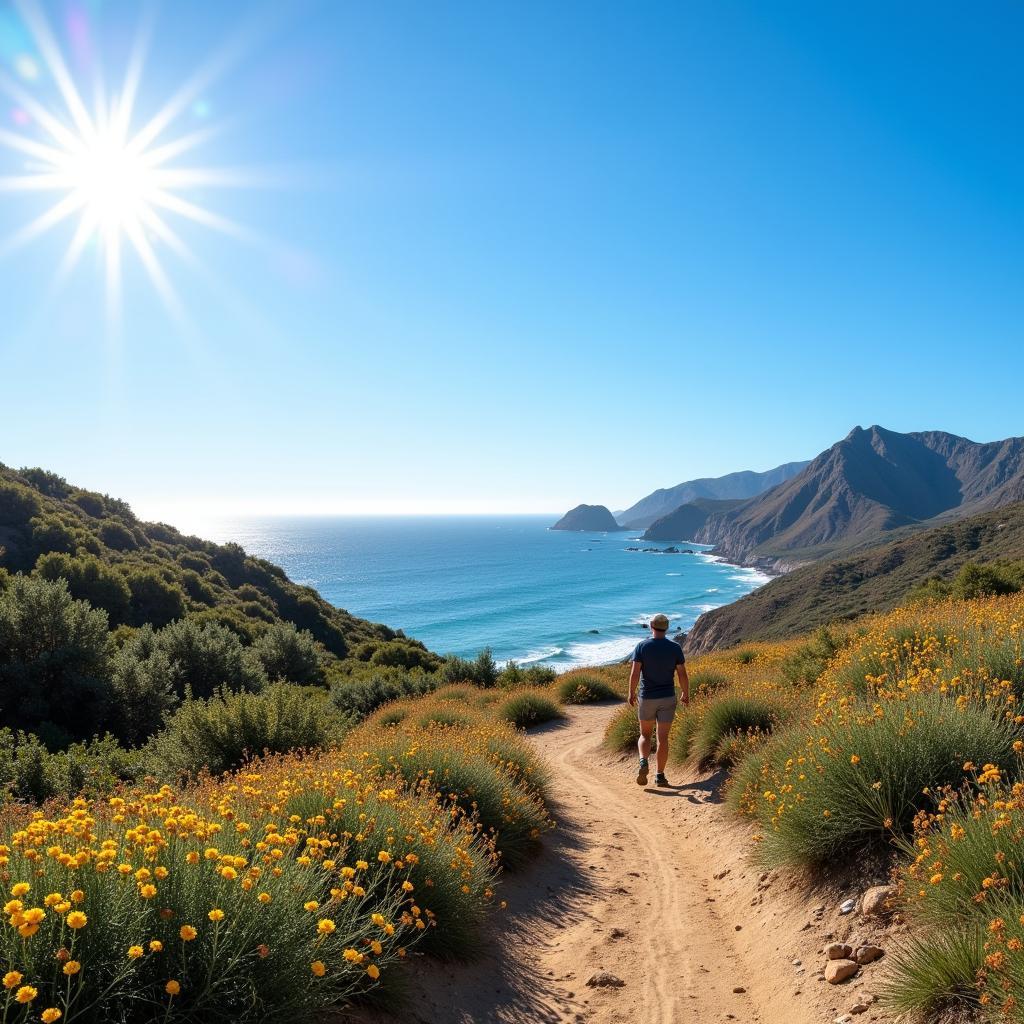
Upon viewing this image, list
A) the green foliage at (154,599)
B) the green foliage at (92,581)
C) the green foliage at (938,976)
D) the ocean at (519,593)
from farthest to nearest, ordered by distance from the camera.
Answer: the ocean at (519,593) → the green foliage at (154,599) → the green foliage at (92,581) → the green foliage at (938,976)

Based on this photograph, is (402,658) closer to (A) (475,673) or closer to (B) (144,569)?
(A) (475,673)

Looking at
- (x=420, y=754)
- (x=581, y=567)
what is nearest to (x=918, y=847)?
(x=420, y=754)

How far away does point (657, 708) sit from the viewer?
371 inches

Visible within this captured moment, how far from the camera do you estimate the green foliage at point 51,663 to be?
12375 mm

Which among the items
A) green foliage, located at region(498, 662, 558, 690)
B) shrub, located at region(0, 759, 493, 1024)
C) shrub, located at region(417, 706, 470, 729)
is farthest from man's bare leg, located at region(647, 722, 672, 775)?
green foliage, located at region(498, 662, 558, 690)

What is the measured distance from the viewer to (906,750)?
190 inches

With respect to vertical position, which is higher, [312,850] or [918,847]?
[312,850]

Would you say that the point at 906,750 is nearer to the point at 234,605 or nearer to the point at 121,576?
the point at 121,576

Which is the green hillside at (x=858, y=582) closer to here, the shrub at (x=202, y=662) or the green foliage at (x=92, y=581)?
the shrub at (x=202, y=662)

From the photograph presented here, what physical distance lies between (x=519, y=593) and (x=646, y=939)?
101263 millimetres

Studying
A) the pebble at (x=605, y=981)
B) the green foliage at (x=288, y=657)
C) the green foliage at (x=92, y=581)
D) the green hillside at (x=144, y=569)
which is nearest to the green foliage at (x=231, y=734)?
the pebble at (x=605, y=981)

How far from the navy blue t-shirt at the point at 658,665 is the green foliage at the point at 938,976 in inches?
226

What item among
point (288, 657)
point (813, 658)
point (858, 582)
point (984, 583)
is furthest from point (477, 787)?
point (858, 582)

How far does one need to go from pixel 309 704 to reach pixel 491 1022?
643cm
